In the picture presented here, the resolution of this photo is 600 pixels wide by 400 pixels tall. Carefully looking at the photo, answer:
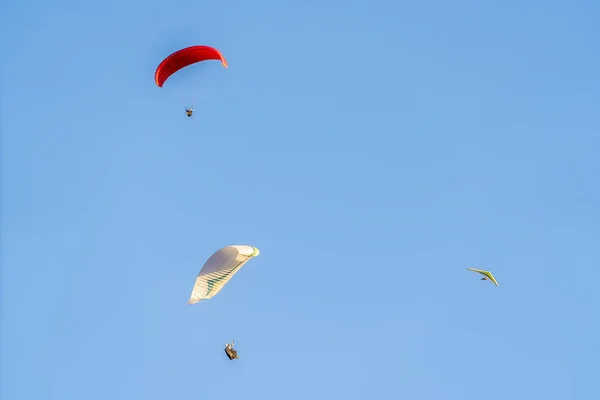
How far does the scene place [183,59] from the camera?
50.3 metres

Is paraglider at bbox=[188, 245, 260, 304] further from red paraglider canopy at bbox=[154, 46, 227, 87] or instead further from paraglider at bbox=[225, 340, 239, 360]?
red paraglider canopy at bbox=[154, 46, 227, 87]

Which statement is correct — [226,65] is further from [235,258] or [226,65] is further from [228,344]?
[228,344]

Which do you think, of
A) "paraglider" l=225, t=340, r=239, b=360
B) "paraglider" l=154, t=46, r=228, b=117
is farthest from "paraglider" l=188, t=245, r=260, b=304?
"paraglider" l=154, t=46, r=228, b=117

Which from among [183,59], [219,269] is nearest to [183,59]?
[183,59]

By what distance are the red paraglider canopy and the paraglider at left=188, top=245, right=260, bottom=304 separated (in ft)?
35.1

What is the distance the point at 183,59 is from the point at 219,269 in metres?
12.5

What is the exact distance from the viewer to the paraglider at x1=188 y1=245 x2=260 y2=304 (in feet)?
156

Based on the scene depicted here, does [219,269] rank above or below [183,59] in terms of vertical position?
below

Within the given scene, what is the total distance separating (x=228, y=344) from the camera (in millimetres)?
48094

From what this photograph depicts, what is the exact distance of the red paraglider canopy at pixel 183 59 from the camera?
49625 mm

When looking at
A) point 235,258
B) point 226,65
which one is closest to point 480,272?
point 235,258

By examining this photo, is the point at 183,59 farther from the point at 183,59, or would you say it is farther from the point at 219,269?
the point at 219,269

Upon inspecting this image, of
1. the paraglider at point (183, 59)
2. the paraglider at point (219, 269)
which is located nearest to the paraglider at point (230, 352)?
the paraglider at point (219, 269)

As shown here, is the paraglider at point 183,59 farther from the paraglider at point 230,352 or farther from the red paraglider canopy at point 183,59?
the paraglider at point 230,352
